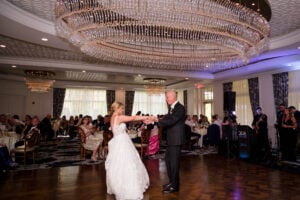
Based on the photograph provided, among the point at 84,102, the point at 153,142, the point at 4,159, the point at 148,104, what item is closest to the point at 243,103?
the point at 153,142

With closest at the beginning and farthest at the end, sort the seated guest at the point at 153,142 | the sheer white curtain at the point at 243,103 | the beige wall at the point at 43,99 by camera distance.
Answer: the seated guest at the point at 153,142 < the beige wall at the point at 43,99 < the sheer white curtain at the point at 243,103

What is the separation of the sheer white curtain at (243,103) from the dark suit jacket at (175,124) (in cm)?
768

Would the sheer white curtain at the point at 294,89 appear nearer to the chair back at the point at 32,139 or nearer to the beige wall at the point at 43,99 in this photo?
the beige wall at the point at 43,99

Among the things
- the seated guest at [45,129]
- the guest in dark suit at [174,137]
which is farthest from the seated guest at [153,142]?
the seated guest at [45,129]

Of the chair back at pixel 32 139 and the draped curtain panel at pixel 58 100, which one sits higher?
the draped curtain panel at pixel 58 100

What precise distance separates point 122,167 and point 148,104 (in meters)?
13.5

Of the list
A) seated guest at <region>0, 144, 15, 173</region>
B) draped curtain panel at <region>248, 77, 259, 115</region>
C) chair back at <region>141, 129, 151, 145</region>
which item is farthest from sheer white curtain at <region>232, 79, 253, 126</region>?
seated guest at <region>0, 144, 15, 173</region>

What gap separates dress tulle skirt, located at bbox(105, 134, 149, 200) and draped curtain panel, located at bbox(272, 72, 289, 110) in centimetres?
741

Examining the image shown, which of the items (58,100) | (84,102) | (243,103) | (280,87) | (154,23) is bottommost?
(243,103)

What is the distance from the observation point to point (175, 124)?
386cm

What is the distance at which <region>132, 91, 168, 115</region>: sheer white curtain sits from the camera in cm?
1672

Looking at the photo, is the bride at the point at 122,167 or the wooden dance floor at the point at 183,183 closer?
the bride at the point at 122,167

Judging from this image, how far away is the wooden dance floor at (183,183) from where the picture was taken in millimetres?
3752

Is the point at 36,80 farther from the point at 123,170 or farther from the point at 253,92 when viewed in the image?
the point at 253,92
